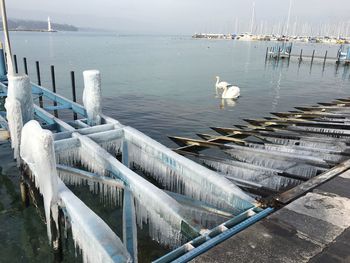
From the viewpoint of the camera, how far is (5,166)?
11.6 m

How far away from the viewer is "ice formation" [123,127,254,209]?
6.02 m

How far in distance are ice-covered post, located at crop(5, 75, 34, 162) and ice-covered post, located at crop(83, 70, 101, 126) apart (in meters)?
1.92

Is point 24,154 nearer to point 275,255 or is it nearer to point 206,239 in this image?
point 206,239

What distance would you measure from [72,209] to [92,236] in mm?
991

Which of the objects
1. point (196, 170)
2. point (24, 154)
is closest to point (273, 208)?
point (196, 170)

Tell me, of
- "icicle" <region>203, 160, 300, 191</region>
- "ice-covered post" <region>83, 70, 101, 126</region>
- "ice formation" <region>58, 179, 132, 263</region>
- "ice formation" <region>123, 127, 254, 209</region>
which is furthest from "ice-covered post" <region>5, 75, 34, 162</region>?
"icicle" <region>203, 160, 300, 191</region>

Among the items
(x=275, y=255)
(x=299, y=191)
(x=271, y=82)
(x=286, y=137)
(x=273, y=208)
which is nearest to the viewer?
(x=275, y=255)

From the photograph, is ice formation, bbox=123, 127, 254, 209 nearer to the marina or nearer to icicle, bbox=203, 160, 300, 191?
the marina

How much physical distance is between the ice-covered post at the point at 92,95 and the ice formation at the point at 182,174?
167cm

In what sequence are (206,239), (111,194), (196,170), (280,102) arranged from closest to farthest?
(206,239)
(196,170)
(111,194)
(280,102)

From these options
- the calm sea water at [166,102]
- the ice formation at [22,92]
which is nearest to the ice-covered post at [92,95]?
the ice formation at [22,92]

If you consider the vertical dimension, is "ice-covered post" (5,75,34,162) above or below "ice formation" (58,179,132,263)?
above

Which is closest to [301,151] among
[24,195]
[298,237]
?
[298,237]

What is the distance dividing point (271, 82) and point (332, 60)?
111 feet
